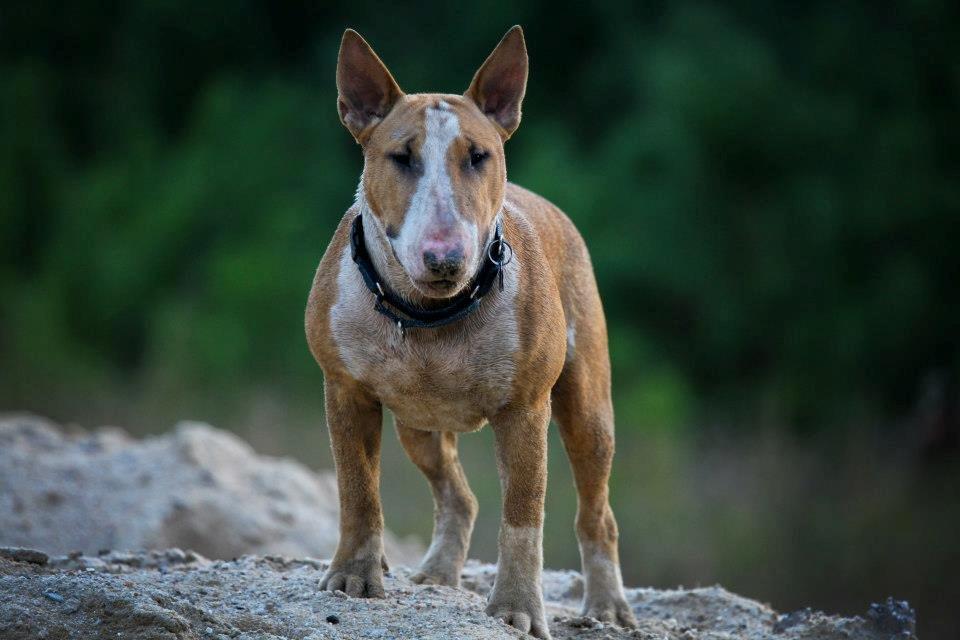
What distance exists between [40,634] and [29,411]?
12518 millimetres

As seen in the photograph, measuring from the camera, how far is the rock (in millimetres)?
9953

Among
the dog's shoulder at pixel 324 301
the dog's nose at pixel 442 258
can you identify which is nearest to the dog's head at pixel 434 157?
the dog's nose at pixel 442 258

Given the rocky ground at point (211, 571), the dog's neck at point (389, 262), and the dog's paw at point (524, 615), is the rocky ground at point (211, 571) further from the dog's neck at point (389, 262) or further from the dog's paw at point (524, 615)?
the dog's neck at point (389, 262)

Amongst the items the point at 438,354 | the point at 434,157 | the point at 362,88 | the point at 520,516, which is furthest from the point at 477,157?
the point at 520,516

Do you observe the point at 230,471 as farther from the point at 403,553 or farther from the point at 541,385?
the point at 541,385

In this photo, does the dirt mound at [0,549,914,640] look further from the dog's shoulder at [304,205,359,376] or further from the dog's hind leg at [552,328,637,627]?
the dog's shoulder at [304,205,359,376]

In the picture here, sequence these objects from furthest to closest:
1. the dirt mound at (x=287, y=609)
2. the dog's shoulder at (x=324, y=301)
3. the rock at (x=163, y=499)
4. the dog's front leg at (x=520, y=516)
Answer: the rock at (x=163, y=499), the dog's shoulder at (x=324, y=301), the dog's front leg at (x=520, y=516), the dirt mound at (x=287, y=609)

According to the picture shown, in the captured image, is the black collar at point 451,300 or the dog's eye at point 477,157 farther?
the black collar at point 451,300

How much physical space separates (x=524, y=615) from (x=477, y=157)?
1.93 metres

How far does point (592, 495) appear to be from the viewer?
717 cm

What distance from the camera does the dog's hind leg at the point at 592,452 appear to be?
6969 mm

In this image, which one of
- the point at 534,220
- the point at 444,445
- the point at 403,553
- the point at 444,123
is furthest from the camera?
the point at 403,553

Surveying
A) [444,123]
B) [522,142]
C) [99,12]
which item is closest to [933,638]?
[522,142]

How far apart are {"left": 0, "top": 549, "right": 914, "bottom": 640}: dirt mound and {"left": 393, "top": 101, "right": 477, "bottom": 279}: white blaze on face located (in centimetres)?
149
